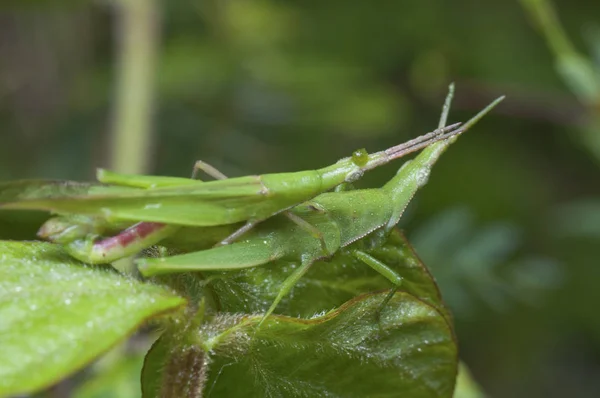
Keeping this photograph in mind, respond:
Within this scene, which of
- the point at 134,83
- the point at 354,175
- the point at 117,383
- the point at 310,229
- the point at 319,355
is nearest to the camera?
the point at 319,355

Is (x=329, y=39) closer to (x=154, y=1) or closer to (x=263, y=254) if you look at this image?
(x=154, y=1)

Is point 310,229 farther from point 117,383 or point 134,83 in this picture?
point 134,83

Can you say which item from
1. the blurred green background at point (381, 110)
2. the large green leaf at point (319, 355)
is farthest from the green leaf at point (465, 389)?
the blurred green background at point (381, 110)

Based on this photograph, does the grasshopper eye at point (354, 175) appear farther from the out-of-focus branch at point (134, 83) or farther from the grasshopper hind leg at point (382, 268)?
the out-of-focus branch at point (134, 83)

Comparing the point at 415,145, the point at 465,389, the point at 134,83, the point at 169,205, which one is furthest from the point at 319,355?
the point at 134,83

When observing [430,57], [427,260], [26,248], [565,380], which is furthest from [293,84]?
[26,248]

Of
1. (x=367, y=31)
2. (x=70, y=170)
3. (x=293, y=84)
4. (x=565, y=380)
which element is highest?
(x=367, y=31)

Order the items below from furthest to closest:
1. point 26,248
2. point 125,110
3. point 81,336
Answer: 1. point 125,110
2. point 26,248
3. point 81,336
